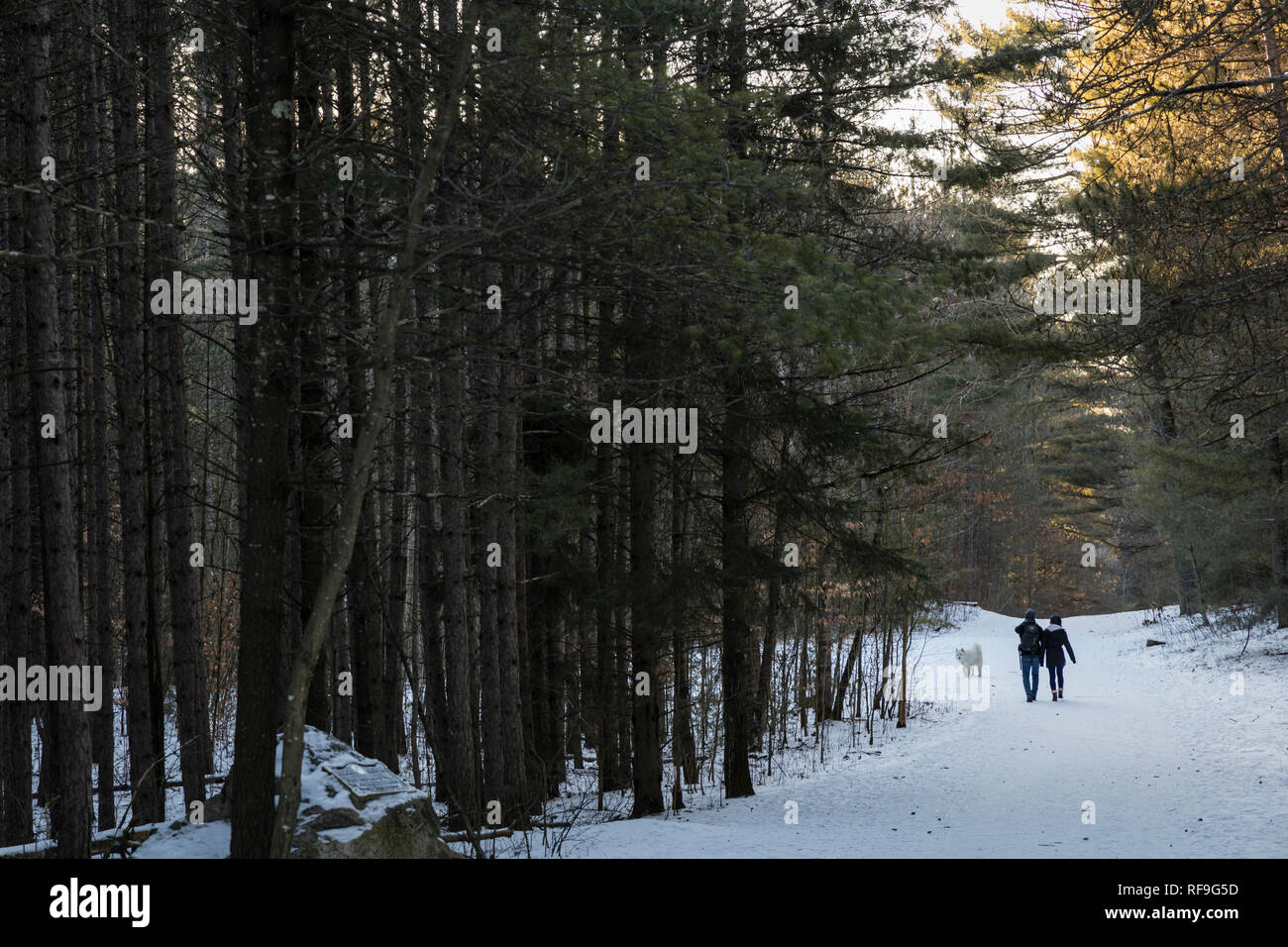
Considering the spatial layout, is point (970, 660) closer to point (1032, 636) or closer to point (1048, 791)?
point (1032, 636)

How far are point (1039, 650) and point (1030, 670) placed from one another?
19.7 inches

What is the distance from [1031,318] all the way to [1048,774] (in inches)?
219

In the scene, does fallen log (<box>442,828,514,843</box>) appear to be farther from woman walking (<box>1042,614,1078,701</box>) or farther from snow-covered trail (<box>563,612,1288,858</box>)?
woman walking (<box>1042,614,1078,701</box>)

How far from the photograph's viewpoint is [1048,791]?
1133cm

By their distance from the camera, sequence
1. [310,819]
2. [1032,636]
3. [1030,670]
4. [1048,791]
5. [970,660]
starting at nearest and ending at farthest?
[310,819] < [1048,791] < [1032,636] < [1030,670] < [970,660]

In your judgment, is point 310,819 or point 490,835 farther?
point 490,835

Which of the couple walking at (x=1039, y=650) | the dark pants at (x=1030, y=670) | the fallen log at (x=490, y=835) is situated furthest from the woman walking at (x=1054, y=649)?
the fallen log at (x=490, y=835)

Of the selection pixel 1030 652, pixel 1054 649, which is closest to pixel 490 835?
pixel 1030 652

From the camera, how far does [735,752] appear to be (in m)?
12.8

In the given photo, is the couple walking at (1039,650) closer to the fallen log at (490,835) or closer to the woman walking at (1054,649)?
the woman walking at (1054,649)

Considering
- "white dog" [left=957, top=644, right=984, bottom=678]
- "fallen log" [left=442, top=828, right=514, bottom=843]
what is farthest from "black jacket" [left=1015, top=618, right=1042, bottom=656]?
"fallen log" [left=442, top=828, right=514, bottom=843]

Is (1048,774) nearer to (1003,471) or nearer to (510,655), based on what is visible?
(510,655)

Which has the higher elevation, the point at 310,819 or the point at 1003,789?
the point at 310,819

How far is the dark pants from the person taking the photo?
19844mm
